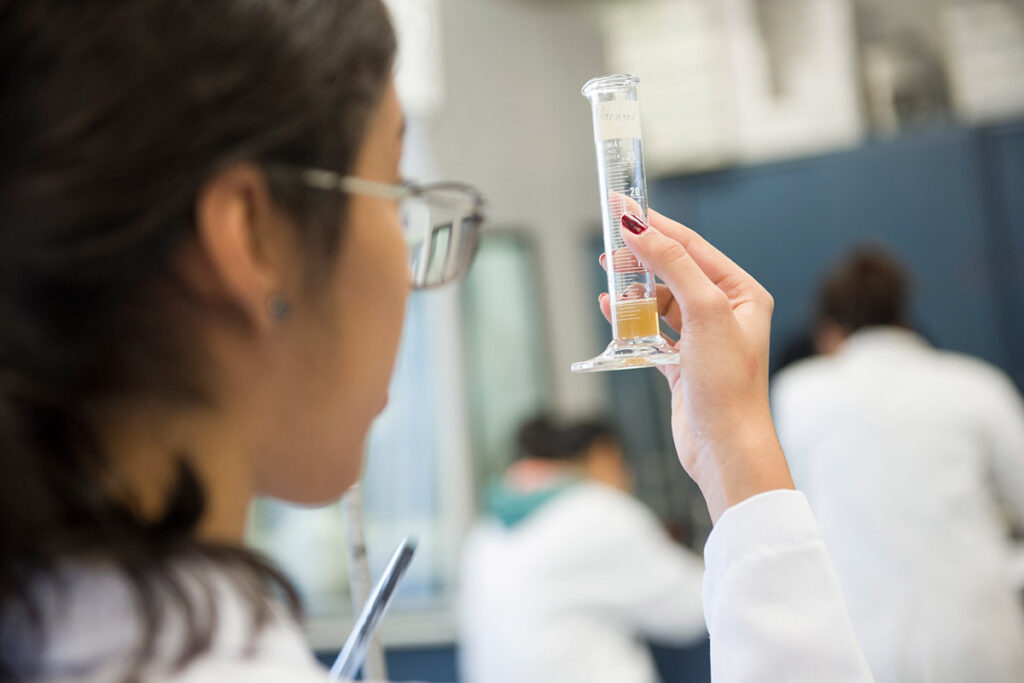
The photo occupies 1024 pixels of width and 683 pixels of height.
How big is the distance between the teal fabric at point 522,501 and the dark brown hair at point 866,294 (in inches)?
32.6

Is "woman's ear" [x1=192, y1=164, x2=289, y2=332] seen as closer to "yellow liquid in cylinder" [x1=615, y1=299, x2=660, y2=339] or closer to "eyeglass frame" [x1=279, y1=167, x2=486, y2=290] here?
"eyeglass frame" [x1=279, y1=167, x2=486, y2=290]

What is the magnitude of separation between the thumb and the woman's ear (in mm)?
270

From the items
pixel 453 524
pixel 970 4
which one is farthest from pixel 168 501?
pixel 970 4

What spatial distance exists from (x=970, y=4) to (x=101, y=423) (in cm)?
362

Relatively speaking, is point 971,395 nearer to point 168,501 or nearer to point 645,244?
point 645,244

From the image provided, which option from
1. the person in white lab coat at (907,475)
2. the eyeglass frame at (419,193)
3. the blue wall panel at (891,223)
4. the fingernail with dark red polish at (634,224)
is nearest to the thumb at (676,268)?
the fingernail with dark red polish at (634,224)

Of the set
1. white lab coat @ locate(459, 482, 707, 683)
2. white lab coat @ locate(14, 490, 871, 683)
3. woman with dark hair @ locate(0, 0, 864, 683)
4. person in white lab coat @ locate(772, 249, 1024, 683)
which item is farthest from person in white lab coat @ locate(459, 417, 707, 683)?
woman with dark hair @ locate(0, 0, 864, 683)

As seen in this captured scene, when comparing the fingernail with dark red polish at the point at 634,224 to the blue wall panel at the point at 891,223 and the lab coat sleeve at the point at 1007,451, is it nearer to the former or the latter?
the lab coat sleeve at the point at 1007,451

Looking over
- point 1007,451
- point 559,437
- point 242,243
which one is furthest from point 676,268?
point 559,437

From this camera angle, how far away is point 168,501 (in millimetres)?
430

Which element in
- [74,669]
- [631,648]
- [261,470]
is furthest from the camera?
[631,648]

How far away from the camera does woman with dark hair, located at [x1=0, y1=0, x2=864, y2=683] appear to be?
39 cm

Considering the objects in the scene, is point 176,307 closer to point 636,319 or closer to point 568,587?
point 636,319

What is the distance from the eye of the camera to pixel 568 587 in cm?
247
